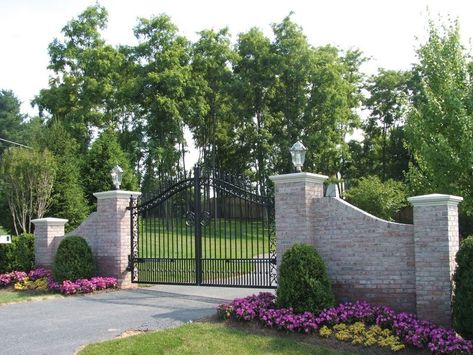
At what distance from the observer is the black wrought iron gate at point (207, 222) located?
1043 centimetres

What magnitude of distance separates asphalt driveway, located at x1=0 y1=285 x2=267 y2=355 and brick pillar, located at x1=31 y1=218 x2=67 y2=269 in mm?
2551

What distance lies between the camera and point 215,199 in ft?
36.9

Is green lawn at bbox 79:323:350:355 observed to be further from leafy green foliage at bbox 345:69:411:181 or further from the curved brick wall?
leafy green foliage at bbox 345:69:411:181

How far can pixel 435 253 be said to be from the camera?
24.8ft

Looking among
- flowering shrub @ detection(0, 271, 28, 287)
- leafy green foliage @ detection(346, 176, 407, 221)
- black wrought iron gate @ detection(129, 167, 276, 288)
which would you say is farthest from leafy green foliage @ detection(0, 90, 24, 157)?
black wrought iron gate @ detection(129, 167, 276, 288)

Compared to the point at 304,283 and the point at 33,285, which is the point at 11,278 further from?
the point at 304,283

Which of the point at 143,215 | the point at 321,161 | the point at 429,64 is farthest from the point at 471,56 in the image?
the point at 321,161

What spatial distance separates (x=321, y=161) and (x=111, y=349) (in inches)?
989

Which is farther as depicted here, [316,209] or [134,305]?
[134,305]

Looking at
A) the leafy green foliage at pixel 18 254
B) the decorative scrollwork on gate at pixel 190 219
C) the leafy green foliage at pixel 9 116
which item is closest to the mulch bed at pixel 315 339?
the decorative scrollwork on gate at pixel 190 219

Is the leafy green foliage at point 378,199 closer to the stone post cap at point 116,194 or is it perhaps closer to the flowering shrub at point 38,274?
the stone post cap at point 116,194

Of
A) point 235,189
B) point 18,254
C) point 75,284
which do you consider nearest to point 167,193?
point 235,189

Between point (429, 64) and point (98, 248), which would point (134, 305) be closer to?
point (98, 248)

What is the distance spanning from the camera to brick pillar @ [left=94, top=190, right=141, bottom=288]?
1232 cm
